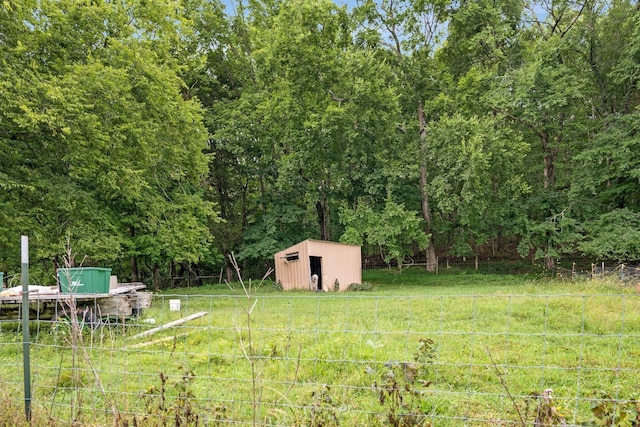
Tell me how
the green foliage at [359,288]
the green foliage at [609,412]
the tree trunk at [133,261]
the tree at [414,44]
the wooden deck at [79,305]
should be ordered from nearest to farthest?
the green foliage at [609,412]
the wooden deck at [79,305]
the tree trunk at [133,261]
the green foliage at [359,288]
the tree at [414,44]

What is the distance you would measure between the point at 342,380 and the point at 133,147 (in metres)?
9.48

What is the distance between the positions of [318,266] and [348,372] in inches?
500

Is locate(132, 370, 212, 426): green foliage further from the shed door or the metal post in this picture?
the shed door

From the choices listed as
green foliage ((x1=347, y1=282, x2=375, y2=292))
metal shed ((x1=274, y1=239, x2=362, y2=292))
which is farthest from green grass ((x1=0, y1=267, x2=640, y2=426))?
green foliage ((x1=347, y1=282, x2=375, y2=292))

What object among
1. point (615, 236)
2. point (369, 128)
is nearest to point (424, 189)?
point (369, 128)

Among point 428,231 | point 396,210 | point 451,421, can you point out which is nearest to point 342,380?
point 451,421

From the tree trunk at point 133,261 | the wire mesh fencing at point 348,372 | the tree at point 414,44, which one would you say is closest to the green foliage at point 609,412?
the wire mesh fencing at point 348,372

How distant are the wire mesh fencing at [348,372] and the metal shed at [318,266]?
8.69 metres

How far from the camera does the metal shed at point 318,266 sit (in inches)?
628

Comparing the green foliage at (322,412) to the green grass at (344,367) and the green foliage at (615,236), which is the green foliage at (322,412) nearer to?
the green grass at (344,367)

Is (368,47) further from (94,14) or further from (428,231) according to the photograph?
(94,14)

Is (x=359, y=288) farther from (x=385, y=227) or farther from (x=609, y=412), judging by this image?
(x=609, y=412)

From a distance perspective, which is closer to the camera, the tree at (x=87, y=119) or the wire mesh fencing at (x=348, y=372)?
the wire mesh fencing at (x=348, y=372)

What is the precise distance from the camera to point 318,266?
1667 centimetres
